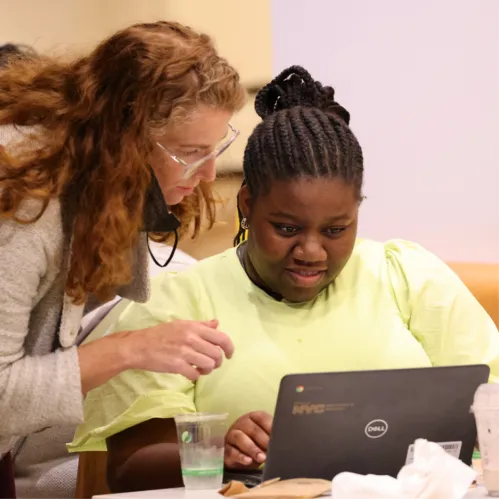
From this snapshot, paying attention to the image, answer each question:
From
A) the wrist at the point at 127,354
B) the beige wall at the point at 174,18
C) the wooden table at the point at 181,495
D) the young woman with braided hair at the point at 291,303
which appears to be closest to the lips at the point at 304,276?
the young woman with braided hair at the point at 291,303

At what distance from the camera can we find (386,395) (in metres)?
1.23

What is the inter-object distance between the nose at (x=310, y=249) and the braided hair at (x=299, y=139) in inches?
4.4

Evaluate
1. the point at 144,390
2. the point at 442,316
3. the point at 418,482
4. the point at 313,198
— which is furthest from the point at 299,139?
the point at 418,482

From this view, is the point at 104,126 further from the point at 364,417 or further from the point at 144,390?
the point at 364,417

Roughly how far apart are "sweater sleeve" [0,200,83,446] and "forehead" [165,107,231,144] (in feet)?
0.75

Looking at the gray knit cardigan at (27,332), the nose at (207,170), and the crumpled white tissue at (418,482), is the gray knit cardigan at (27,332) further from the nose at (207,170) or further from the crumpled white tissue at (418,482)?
the crumpled white tissue at (418,482)

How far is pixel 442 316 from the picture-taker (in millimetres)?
1729

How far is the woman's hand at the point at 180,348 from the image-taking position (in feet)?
4.43

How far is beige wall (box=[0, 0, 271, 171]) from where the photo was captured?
2.83 m

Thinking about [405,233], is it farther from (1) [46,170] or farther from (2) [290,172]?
(1) [46,170]

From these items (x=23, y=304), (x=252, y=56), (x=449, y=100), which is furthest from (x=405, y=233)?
(x=23, y=304)

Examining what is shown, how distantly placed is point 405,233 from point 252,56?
2.56 ft

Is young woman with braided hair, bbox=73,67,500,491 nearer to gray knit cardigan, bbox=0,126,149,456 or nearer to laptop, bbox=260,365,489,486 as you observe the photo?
gray knit cardigan, bbox=0,126,149,456

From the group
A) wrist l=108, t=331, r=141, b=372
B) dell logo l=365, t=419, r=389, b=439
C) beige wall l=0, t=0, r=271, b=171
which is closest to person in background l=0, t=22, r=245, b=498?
wrist l=108, t=331, r=141, b=372
